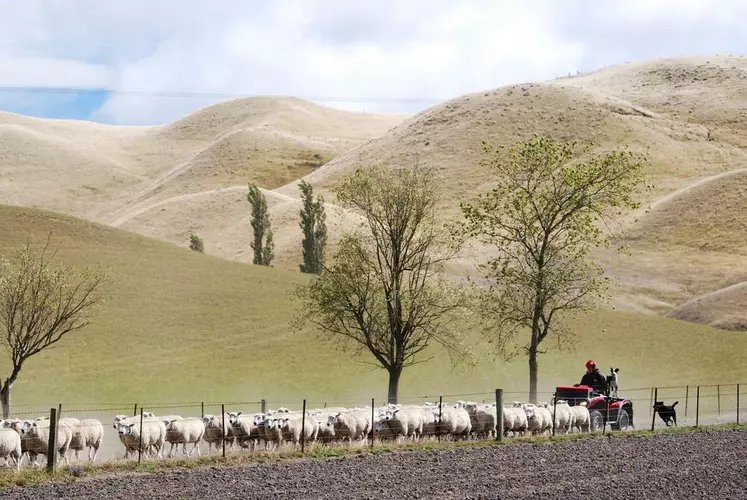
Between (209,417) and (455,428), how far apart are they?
818 cm

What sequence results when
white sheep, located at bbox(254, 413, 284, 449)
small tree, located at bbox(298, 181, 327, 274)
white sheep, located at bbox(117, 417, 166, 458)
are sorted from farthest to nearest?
small tree, located at bbox(298, 181, 327, 274), white sheep, located at bbox(254, 413, 284, 449), white sheep, located at bbox(117, 417, 166, 458)

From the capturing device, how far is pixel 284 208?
174 m

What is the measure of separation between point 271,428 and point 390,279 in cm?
2119

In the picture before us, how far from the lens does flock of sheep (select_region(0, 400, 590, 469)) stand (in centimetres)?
2819

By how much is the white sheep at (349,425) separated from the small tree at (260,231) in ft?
293

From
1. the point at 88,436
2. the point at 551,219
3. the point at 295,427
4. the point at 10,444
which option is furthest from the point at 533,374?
the point at 10,444

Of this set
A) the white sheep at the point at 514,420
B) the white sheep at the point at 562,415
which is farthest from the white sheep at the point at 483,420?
the white sheep at the point at 562,415

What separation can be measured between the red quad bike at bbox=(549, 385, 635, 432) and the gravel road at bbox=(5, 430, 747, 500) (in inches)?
293

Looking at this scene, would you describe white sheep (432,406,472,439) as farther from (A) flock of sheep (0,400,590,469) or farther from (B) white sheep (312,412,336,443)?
(B) white sheep (312,412,336,443)

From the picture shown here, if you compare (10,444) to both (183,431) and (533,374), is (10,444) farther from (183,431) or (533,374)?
(533,374)

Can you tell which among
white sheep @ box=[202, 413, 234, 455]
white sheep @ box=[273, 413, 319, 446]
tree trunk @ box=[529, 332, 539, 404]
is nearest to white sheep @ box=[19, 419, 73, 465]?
white sheep @ box=[202, 413, 234, 455]

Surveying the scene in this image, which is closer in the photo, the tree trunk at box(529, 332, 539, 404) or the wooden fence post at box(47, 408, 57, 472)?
the wooden fence post at box(47, 408, 57, 472)

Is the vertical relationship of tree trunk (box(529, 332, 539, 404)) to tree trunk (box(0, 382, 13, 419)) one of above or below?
above

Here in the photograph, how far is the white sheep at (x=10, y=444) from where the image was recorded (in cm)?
2569
